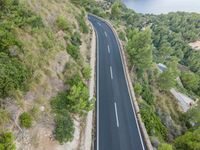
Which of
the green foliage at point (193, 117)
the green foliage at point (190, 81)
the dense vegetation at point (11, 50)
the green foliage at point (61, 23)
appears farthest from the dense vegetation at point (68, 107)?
the green foliage at point (190, 81)

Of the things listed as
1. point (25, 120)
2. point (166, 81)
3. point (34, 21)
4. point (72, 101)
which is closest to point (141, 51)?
point (166, 81)

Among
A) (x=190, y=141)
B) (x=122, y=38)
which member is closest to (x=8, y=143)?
(x=190, y=141)

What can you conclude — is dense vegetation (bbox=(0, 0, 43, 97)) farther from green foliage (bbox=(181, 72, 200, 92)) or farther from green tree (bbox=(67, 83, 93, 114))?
green foliage (bbox=(181, 72, 200, 92))

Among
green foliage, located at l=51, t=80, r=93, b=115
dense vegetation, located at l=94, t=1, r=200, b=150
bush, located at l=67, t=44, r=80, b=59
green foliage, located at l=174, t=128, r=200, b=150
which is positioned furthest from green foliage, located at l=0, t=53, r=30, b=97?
green foliage, located at l=174, t=128, r=200, b=150

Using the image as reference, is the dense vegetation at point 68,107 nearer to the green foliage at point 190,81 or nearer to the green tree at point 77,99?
the green tree at point 77,99

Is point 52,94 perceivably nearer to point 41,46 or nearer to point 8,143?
point 41,46
